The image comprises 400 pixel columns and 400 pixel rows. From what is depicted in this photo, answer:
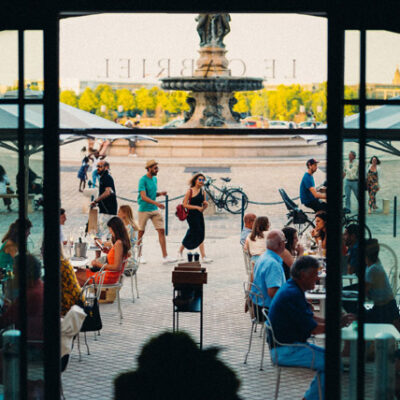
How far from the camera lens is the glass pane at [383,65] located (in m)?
5.01

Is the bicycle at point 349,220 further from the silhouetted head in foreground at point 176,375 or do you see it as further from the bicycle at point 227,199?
the bicycle at point 227,199

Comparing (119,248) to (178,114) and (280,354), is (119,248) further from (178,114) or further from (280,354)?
(178,114)

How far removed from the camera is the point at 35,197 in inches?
206

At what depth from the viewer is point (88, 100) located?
224ft

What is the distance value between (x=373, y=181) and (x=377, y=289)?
0.71 m

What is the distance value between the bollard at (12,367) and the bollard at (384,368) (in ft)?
7.59

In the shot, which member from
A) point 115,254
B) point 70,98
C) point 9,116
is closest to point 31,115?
point 9,116

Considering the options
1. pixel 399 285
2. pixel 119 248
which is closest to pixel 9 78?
pixel 399 285

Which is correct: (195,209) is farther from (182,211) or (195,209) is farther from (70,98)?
(70,98)

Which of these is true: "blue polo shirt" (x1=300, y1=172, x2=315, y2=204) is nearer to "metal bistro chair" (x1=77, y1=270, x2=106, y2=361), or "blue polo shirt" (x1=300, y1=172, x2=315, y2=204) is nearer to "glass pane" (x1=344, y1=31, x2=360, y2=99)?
"metal bistro chair" (x1=77, y1=270, x2=106, y2=361)

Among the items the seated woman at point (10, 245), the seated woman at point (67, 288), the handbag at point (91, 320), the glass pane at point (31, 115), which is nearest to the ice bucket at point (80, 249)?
the handbag at point (91, 320)

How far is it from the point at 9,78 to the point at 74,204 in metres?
16.2

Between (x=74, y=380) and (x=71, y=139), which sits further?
(x=71, y=139)

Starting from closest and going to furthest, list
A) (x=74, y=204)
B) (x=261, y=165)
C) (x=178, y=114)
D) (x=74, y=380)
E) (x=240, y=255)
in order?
(x=74, y=380) → (x=240, y=255) → (x=74, y=204) → (x=261, y=165) → (x=178, y=114)
